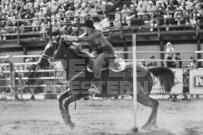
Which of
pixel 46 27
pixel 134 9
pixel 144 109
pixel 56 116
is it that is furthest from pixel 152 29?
pixel 56 116

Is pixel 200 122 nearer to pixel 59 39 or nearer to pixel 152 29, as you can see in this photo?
pixel 59 39

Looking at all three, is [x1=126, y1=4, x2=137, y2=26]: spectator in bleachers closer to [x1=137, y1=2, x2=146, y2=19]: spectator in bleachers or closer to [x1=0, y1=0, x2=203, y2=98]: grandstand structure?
[x1=0, y1=0, x2=203, y2=98]: grandstand structure

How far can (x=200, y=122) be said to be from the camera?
11.4 m

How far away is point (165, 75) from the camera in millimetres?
11812

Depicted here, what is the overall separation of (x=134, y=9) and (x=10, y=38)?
8.02 m

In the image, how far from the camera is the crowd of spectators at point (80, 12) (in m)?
20.7

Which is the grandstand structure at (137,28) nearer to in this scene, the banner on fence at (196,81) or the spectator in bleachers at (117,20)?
the spectator in bleachers at (117,20)

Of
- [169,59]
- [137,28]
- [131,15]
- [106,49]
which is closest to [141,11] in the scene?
[131,15]

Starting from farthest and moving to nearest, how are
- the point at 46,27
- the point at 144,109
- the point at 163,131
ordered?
the point at 46,27 → the point at 144,109 → the point at 163,131

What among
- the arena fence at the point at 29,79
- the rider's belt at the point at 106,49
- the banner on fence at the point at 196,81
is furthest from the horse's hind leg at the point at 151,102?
the arena fence at the point at 29,79

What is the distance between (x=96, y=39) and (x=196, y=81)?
22.6 feet

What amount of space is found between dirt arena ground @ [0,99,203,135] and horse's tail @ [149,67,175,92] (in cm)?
89

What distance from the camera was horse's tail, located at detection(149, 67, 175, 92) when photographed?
11.8 m

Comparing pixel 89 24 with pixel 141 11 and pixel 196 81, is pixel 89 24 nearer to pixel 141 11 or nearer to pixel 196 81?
pixel 196 81
